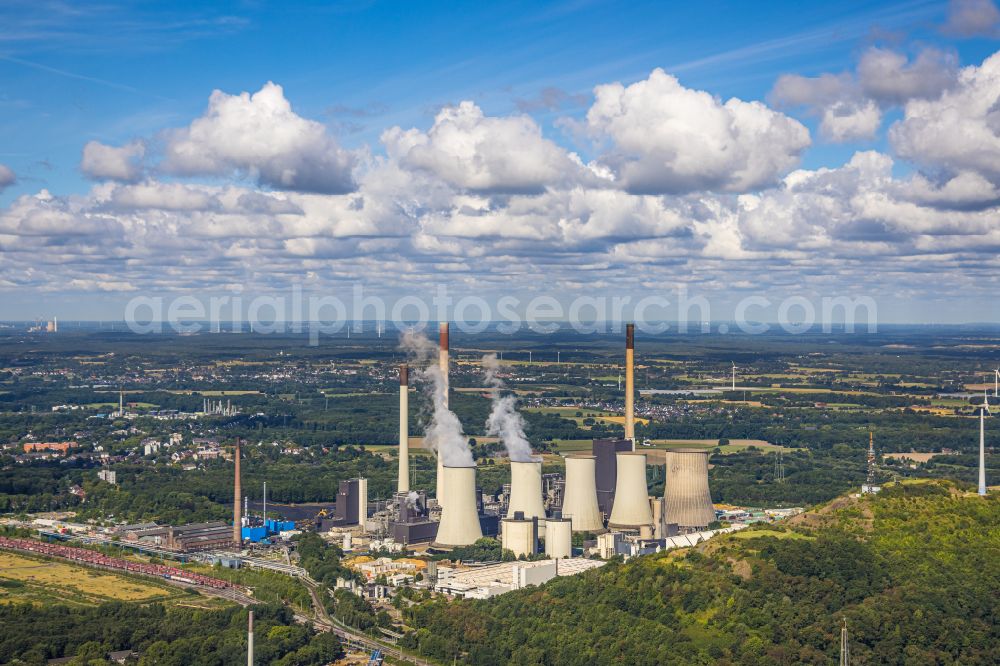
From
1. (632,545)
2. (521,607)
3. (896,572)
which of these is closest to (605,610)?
(521,607)

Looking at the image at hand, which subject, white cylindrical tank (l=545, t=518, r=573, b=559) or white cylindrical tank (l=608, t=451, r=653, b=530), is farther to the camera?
white cylindrical tank (l=608, t=451, r=653, b=530)

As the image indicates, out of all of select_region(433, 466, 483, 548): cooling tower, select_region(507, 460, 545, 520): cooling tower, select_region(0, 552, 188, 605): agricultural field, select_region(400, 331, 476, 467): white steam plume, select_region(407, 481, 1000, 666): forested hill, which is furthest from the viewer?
select_region(400, 331, 476, 467): white steam plume

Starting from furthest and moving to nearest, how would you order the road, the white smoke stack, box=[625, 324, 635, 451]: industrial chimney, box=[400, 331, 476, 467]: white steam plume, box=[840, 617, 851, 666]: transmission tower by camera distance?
box=[625, 324, 635, 451]: industrial chimney
box=[400, 331, 476, 467]: white steam plume
the white smoke stack
the road
box=[840, 617, 851, 666]: transmission tower

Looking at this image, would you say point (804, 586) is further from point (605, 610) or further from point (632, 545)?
point (632, 545)

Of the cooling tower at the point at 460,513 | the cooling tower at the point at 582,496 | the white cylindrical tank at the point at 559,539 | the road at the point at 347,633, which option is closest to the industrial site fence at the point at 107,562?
the road at the point at 347,633

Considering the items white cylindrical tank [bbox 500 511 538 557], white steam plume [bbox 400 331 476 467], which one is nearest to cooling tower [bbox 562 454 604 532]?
white cylindrical tank [bbox 500 511 538 557]

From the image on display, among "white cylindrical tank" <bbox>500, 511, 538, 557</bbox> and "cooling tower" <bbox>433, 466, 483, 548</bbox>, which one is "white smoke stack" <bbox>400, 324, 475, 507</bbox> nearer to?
"cooling tower" <bbox>433, 466, 483, 548</bbox>

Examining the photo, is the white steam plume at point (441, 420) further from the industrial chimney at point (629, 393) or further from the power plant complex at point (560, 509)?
the industrial chimney at point (629, 393)

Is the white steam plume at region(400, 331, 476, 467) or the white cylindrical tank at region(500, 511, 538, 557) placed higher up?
the white steam plume at region(400, 331, 476, 467)
